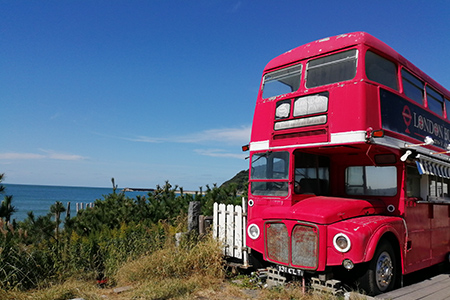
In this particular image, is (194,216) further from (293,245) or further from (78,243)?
(293,245)

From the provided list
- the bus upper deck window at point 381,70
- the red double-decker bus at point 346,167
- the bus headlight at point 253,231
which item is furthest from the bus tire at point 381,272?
the bus upper deck window at point 381,70

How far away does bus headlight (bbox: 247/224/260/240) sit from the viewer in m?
6.83

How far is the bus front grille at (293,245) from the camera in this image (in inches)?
235

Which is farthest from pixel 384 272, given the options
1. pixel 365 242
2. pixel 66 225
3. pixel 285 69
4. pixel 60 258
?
pixel 66 225

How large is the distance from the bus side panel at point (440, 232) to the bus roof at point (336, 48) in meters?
3.15

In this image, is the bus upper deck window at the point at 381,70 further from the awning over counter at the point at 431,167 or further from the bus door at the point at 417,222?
the bus door at the point at 417,222

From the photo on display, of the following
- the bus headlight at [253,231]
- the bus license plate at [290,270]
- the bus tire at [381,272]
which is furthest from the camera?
the bus headlight at [253,231]

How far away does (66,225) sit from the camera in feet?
31.5

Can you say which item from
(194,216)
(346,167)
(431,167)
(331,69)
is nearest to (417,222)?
(431,167)

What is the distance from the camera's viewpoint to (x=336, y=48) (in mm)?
6801

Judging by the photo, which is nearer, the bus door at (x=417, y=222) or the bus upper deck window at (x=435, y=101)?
the bus door at (x=417, y=222)

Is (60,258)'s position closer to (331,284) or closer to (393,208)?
(331,284)

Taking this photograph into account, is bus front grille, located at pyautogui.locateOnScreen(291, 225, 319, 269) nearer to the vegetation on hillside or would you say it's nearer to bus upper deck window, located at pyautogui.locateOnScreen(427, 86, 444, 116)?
Answer: the vegetation on hillside

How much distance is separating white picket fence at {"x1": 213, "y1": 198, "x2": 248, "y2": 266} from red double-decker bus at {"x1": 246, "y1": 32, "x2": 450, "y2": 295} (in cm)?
45
